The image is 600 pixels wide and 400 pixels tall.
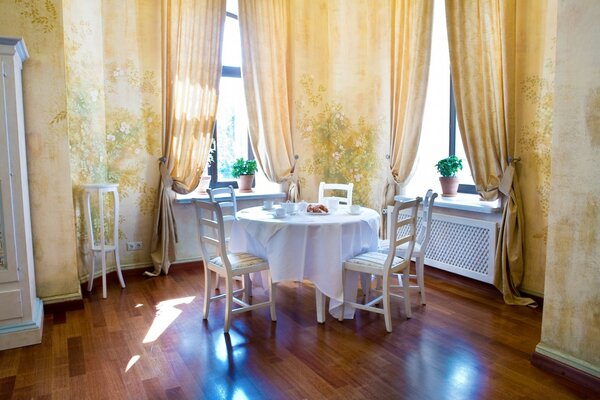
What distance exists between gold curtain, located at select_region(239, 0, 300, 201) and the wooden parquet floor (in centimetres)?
192

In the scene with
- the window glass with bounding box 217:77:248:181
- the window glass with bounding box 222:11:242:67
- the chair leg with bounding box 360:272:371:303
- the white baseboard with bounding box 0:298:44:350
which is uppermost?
the window glass with bounding box 222:11:242:67

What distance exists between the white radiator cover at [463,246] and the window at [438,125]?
579 millimetres

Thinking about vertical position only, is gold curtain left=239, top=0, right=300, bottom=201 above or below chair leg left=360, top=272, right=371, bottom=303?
above

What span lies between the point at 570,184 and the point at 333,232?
1.53 metres

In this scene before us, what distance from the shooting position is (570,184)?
2379mm

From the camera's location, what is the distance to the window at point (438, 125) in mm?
4652

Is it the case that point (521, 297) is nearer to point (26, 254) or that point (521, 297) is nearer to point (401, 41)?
point (401, 41)

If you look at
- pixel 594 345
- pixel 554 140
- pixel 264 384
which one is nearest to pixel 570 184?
pixel 554 140

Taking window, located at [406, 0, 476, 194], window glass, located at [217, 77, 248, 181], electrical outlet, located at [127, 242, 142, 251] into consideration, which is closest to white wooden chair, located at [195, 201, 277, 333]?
electrical outlet, located at [127, 242, 142, 251]

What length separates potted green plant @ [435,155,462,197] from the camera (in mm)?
4441

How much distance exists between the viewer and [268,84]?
504 centimetres

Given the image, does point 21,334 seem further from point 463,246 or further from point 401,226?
point 463,246

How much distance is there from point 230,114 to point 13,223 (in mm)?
2915

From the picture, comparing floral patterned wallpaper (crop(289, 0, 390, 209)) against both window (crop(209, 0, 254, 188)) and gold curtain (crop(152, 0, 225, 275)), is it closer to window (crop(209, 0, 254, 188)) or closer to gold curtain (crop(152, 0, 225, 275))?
window (crop(209, 0, 254, 188))
